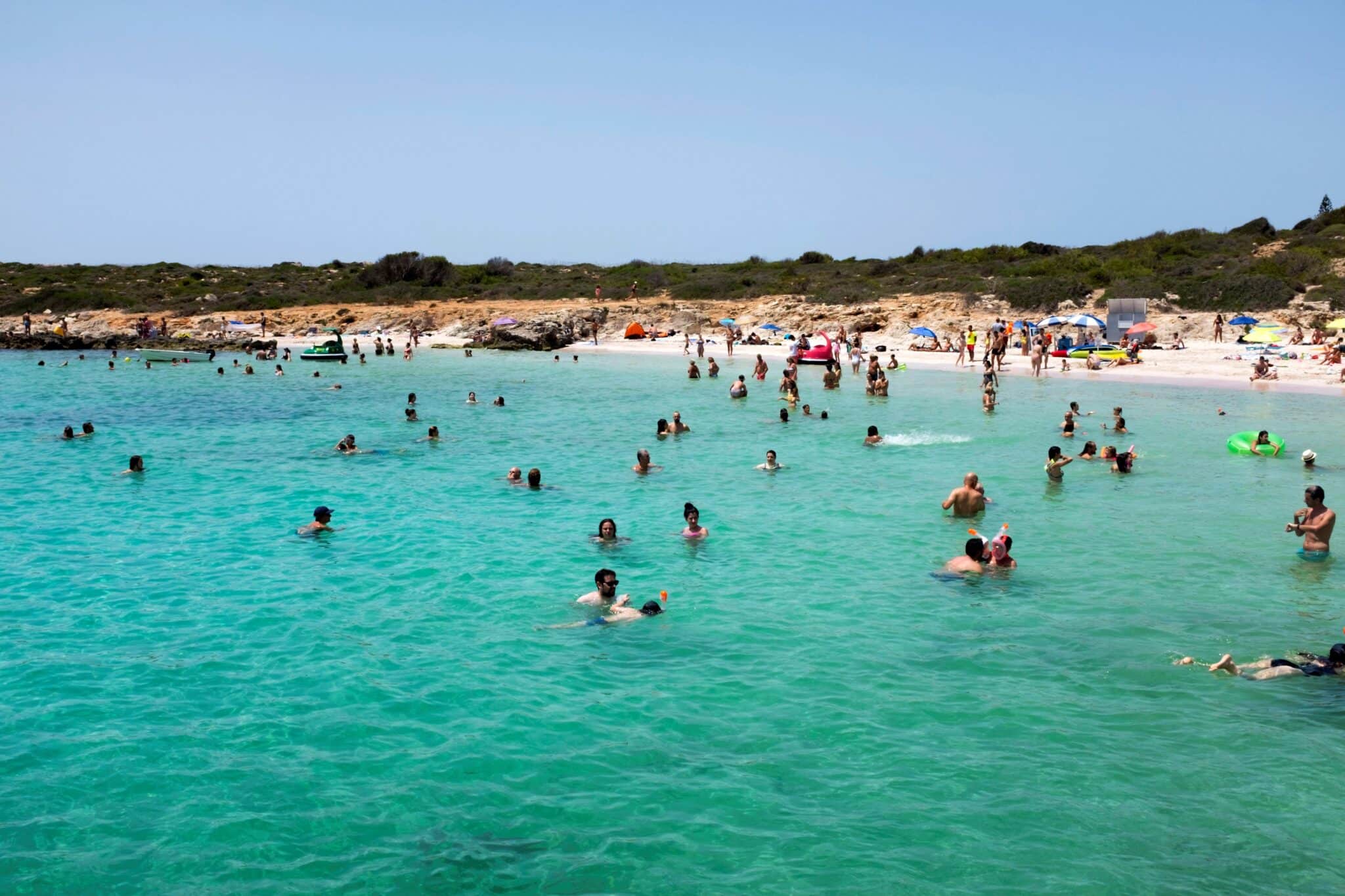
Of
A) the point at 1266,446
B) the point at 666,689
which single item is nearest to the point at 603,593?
the point at 666,689

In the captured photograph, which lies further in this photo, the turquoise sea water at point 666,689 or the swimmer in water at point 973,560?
the swimmer in water at point 973,560

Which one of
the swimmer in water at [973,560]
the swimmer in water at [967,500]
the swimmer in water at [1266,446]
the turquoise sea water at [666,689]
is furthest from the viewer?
the swimmer in water at [1266,446]

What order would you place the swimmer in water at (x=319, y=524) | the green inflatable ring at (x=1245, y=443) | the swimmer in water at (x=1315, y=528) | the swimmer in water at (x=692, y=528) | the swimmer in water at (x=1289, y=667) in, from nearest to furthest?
the swimmer in water at (x=1289, y=667) → the swimmer in water at (x=1315, y=528) → the swimmer in water at (x=692, y=528) → the swimmer in water at (x=319, y=524) → the green inflatable ring at (x=1245, y=443)

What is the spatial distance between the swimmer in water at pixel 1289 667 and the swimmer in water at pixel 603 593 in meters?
6.46

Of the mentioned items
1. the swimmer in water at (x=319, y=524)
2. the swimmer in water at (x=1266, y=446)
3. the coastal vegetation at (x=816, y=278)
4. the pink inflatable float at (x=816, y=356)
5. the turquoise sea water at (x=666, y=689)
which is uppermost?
the coastal vegetation at (x=816, y=278)

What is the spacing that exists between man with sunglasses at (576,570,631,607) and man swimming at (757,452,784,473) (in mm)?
9347

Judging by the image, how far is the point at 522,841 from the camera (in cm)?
732

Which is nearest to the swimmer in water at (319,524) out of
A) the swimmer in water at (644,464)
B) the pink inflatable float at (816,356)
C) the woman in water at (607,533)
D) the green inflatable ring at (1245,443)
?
the woman in water at (607,533)

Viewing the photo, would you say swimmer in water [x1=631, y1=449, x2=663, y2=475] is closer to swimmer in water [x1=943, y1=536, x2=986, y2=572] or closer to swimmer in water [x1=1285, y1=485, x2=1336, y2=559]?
swimmer in water [x1=943, y1=536, x2=986, y2=572]

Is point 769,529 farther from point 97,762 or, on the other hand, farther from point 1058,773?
point 97,762

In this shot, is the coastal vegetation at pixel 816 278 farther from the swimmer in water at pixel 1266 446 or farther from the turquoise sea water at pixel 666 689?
the turquoise sea water at pixel 666 689

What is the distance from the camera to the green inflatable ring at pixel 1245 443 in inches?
887

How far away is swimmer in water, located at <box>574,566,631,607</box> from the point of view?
1209 centimetres

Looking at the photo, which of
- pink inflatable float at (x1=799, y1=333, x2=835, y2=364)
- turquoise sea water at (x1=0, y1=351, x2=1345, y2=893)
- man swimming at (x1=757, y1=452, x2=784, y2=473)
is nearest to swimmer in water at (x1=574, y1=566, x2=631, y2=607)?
turquoise sea water at (x1=0, y1=351, x2=1345, y2=893)
